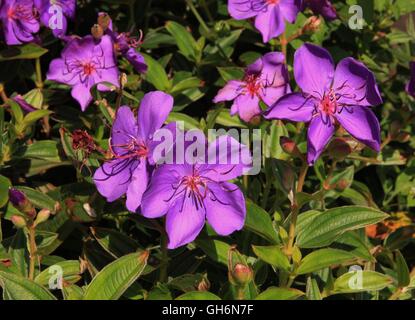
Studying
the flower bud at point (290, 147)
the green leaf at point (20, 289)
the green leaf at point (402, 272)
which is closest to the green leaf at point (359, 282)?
the green leaf at point (402, 272)

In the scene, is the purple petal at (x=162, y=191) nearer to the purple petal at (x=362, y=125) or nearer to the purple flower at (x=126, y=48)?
the purple petal at (x=362, y=125)

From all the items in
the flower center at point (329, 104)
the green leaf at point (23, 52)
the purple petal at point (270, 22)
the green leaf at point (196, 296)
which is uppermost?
the flower center at point (329, 104)

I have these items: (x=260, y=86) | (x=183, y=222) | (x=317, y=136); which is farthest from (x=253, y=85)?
(x=183, y=222)

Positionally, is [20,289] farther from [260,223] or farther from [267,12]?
[267,12]

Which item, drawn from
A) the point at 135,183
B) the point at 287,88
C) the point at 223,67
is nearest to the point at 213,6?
the point at 223,67

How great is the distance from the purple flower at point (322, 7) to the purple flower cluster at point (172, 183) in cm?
74

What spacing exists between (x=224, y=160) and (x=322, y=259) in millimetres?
329

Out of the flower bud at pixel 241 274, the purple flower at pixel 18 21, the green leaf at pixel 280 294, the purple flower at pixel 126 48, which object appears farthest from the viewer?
the purple flower at pixel 18 21

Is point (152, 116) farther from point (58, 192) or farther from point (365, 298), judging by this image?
point (365, 298)

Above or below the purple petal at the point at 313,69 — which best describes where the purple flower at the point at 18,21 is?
below

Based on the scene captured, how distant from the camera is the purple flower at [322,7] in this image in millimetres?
1931

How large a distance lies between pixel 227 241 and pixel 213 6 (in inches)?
38.6

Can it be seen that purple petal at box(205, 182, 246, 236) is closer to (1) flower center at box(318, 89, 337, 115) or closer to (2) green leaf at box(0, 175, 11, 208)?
(1) flower center at box(318, 89, 337, 115)

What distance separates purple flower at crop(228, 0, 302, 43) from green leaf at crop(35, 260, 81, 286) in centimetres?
78
